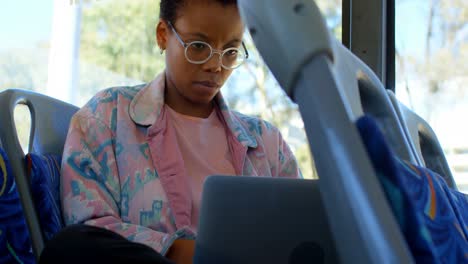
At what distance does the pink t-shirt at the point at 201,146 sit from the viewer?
1.10 m

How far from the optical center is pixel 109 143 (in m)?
1.04

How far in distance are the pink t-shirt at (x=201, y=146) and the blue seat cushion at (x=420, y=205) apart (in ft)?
1.87

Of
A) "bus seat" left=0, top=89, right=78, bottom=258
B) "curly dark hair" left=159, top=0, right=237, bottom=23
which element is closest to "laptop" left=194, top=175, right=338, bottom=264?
"bus seat" left=0, top=89, right=78, bottom=258

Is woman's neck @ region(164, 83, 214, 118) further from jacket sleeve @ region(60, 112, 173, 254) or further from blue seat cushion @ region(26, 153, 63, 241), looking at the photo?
blue seat cushion @ region(26, 153, 63, 241)

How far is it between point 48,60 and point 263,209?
2552 millimetres

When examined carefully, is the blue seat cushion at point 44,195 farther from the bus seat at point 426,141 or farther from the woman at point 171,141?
the bus seat at point 426,141

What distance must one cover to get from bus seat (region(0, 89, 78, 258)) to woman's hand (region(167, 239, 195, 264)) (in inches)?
8.1

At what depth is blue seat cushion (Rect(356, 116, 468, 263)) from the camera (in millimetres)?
367

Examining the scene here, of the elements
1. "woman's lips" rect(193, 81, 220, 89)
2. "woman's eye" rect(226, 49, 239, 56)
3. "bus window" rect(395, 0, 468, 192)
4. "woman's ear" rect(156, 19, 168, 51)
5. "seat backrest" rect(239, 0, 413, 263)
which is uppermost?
"seat backrest" rect(239, 0, 413, 263)

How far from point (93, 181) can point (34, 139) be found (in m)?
0.17

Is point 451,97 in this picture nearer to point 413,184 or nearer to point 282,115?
point 282,115

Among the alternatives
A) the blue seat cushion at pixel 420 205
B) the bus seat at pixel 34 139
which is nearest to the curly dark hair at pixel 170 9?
the bus seat at pixel 34 139

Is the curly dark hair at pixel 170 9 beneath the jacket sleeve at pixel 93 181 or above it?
above

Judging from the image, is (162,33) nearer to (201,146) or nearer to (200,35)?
(200,35)
